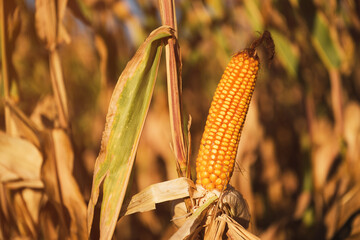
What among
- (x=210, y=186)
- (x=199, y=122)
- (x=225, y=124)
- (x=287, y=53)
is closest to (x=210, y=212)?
(x=210, y=186)

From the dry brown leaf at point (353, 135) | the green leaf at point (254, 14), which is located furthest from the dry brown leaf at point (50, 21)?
the dry brown leaf at point (353, 135)

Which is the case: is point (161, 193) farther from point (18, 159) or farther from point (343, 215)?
point (343, 215)

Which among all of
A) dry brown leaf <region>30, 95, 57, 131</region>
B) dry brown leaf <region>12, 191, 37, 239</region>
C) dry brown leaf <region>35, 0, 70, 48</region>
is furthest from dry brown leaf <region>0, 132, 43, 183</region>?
dry brown leaf <region>35, 0, 70, 48</region>

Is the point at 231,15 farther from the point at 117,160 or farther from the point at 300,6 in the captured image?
the point at 117,160

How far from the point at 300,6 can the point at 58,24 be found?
1.50 meters

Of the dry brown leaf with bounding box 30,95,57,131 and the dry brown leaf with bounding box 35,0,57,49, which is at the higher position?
the dry brown leaf with bounding box 35,0,57,49

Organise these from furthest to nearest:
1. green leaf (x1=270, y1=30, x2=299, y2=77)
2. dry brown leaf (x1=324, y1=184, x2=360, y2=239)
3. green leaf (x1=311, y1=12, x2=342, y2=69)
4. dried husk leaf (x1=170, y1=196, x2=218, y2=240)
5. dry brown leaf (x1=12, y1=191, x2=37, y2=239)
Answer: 1. green leaf (x1=270, y1=30, x2=299, y2=77)
2. green leaf (x1=311, y1=12, x2=342, y2=69)
3. dry brown leaf (x1=324, y1=184, x2=360, y2=239)
4. dry brown leaf (x1=12, y1=191, x2=37, y2=239)
5. dried husk leaf (x1=170, y1=196, x2=218, y2=240)

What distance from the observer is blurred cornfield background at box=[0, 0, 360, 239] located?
1.79 m

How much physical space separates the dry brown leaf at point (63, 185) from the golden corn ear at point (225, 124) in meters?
0.73

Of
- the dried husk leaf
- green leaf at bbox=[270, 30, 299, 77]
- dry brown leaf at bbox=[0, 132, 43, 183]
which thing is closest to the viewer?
the dried husk leaf

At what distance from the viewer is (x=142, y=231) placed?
2.73 metres

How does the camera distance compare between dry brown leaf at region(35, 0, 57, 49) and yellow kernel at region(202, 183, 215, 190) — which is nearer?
yellow kernel at region(202, 183, 215, 190)

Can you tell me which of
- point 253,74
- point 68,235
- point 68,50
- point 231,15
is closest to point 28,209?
point 68,235

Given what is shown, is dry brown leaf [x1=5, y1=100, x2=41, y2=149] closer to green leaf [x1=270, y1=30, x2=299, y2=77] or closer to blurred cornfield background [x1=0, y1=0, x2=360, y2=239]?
blurred cornfield background [x1=0, y1=0, x2=360, y2=239]
